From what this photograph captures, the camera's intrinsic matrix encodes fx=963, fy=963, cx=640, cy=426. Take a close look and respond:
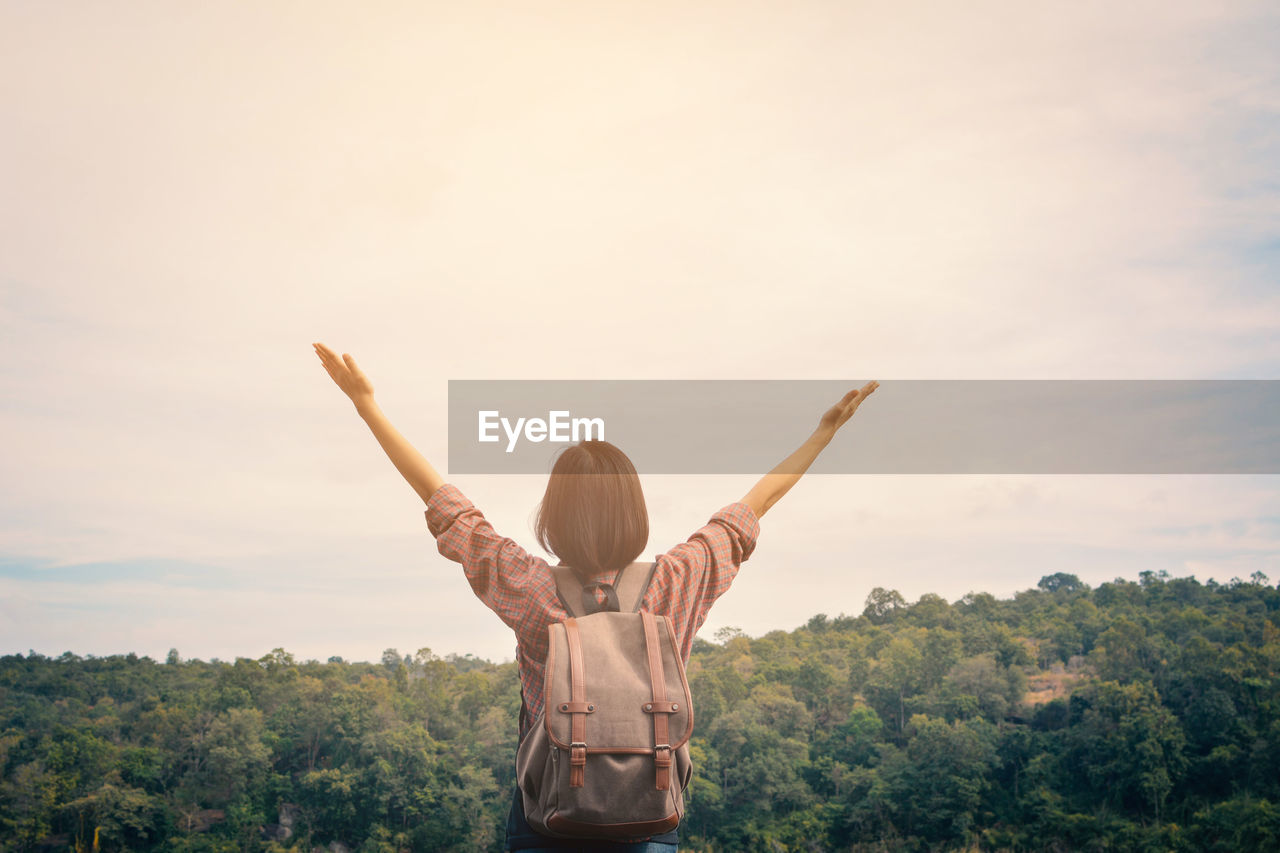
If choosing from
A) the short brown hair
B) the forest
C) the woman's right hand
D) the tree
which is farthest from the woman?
the tree

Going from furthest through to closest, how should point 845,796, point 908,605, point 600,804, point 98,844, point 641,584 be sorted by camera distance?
point 908,605 → point 845,796 → point 98,844 → point 641,584 → point 600,804

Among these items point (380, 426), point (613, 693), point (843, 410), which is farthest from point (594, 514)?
point (843, 410)

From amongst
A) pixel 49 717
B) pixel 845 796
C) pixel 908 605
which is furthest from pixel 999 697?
pixel 49 717

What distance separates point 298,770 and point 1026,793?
109 feet

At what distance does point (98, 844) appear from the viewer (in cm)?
4119

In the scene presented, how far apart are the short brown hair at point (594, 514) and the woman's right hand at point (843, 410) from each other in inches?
32.0

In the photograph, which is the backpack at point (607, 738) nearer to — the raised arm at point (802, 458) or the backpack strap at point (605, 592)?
the backpack strap at point (605, 592)


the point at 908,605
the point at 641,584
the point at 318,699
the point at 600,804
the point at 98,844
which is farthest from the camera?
the point at 908,605

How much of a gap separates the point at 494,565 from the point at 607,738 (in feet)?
1.57

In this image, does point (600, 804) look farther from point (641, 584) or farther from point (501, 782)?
point (501, 782)

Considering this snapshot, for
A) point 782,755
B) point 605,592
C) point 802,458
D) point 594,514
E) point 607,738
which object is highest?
point 802,458

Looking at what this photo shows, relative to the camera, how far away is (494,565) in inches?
81.4

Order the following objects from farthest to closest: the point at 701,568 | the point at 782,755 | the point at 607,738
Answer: the point at 782,755, the point at 701,568, the point at 607,738

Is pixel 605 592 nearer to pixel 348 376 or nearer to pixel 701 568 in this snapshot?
pixel 701 568
